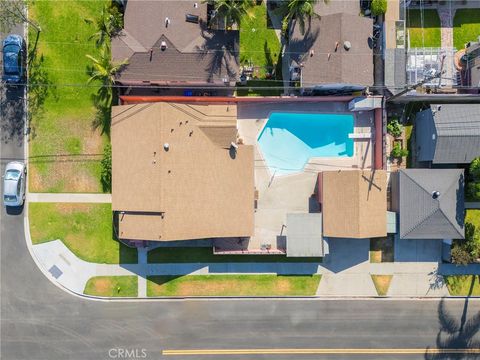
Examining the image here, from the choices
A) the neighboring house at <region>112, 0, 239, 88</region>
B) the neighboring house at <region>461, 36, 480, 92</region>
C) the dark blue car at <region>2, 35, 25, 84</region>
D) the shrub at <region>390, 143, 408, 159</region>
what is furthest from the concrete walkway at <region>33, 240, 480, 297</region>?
the neighboring house at <region>461, 36, 480, 92</region>

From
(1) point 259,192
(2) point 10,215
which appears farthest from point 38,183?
(1) point 259,192

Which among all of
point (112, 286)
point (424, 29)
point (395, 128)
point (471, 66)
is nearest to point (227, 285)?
point (112, 286)

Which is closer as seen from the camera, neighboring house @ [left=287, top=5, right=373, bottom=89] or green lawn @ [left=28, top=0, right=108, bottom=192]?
neighboring house @ [left=287, top=5, right=373, bottom=89]

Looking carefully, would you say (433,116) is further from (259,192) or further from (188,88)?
(188,88)

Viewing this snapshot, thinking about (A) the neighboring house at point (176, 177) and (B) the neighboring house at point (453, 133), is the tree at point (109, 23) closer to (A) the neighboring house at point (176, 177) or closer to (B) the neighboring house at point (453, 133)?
(A) the neighboring house at point (176, 177)

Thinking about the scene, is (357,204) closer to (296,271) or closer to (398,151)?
(398,151)

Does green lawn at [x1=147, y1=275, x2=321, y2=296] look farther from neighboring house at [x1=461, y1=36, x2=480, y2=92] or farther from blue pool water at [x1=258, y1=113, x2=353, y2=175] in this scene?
neighboring house at [x1=461, y1=36, x2=480, y2=92]

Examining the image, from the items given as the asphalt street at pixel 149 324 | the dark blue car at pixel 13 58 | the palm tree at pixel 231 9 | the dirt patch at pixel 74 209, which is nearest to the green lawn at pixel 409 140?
the asphalt street at pixel 149 324

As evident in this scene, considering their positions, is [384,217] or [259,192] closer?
[384,217]

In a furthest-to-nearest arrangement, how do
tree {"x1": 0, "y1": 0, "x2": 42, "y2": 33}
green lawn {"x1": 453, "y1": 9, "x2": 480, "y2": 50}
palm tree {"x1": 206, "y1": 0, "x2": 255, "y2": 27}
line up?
green lawn {"x1": 453, "y1": 9, "x2": 480, "y2": 50} → tree {"x1": 0, "y1": 0, "x2": 42, "y2": 33} → palm tree {"x1": 206, "y1": 0, "x2": 255, "y2": 27}
